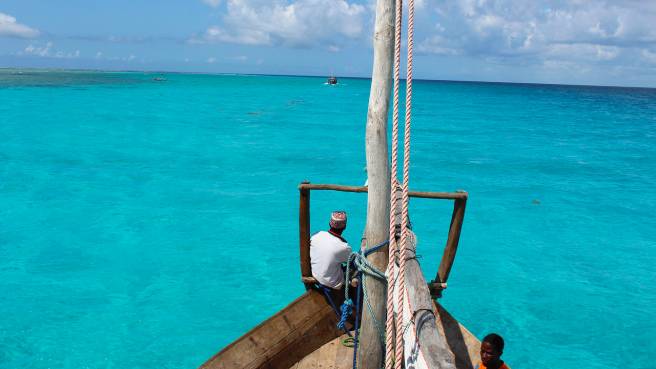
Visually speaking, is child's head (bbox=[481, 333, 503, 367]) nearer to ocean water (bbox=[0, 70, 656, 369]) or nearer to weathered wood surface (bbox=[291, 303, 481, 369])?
weathered wood surface (bbox=[291, 303, 481, 369])

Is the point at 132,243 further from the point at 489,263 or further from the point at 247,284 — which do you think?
the point at 489,263

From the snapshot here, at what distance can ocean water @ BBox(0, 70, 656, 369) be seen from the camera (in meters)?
11.1

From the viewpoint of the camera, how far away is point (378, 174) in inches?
184

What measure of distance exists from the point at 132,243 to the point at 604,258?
49.5 feet

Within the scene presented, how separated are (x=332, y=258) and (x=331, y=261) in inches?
1.5

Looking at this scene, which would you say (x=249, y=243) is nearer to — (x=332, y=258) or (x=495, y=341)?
(x=332, y=258)

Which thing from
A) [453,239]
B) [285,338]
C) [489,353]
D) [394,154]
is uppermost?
[394,154]

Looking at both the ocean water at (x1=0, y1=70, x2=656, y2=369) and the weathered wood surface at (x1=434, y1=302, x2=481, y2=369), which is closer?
the weathered wood surface at (x1=434, y1=302, x2=481, y2=369)

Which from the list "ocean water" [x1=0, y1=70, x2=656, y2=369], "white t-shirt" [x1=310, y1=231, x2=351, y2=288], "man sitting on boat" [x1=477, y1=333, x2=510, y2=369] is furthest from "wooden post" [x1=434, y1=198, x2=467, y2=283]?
"ocean water" [x1=0, y1=70, x2=656, y2=369]

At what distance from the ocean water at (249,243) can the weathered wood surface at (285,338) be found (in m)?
5.35

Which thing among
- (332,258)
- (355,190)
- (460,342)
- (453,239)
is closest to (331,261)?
(332,258)

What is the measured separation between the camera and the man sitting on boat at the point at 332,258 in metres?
5.96

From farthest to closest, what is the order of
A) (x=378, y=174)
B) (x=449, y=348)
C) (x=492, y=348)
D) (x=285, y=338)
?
1. (x=449, y=348)
2. (x=285, y=338)
3. (x=378, y=174)
4. (x=492, y=348)

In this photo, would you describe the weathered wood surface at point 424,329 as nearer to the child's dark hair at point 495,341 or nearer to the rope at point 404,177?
the rope at point 404,177
